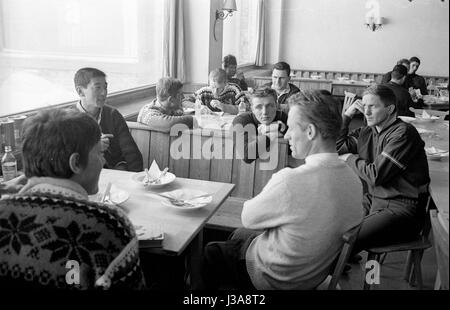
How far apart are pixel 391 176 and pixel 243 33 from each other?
260 inches

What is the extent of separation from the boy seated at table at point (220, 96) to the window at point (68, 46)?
3.03ft

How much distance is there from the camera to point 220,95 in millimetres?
4410

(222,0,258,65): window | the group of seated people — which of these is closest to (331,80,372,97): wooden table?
(222,0,258,65): window

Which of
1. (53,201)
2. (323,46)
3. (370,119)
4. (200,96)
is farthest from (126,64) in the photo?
(323,46)

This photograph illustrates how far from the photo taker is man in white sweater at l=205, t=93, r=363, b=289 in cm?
148

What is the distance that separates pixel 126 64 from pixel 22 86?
1.65m

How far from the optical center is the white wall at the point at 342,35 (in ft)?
27.3

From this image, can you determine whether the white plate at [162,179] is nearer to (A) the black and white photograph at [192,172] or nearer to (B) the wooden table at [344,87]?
(A) the black and white photograph at [192,172]

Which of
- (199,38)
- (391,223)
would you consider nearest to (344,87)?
(199,38)

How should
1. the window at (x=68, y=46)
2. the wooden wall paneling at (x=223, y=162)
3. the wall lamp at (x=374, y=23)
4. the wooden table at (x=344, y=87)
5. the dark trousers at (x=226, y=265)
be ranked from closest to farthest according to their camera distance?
the dark trousers at (x=226, y=265) → the wooden wall paneling at (x=223, y=162) → the window at (x=68, y=46) → the wooden table at (x=344, y=87) → the wall lamp at (x=374, y=23)

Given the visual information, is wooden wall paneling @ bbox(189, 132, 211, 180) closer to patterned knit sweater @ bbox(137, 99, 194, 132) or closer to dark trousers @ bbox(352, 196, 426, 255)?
patterned knit sweater @ bbox(137, 99, 194, 132)

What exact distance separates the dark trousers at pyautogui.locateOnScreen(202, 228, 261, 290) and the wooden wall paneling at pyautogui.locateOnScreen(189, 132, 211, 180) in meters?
0.94

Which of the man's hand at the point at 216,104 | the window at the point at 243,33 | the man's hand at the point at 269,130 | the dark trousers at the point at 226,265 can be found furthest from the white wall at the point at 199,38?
the dark trousers at the point at 226,265
